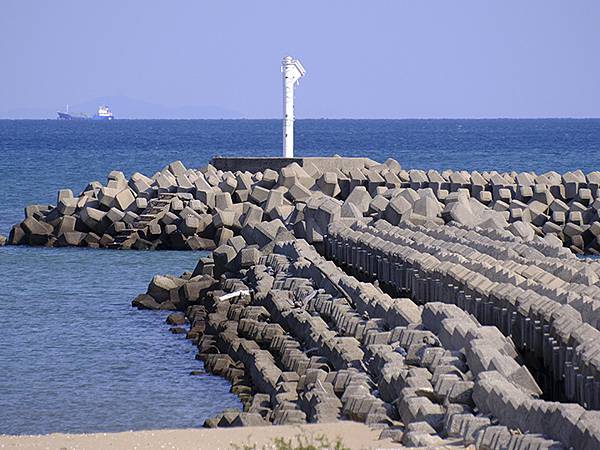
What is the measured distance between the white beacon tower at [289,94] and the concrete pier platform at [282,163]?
1.14 m

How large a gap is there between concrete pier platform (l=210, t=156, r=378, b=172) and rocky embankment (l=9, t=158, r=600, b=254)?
0.22 ft

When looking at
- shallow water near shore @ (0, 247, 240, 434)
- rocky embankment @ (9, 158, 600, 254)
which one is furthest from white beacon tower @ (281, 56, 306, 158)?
shallow water near shore @ (0, 247, 240, 434)

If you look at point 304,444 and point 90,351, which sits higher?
point 304,444

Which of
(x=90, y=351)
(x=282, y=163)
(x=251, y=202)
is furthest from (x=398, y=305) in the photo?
(x=282, y=163)

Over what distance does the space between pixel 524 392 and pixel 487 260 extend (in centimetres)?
472

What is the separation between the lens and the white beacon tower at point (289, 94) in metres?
29.8

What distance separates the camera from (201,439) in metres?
7.31

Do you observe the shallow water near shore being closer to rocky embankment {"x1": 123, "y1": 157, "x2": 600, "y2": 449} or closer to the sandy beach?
rocky embankment {"x1": 123, "y1": 157, "x2": 600, "y2": 449}

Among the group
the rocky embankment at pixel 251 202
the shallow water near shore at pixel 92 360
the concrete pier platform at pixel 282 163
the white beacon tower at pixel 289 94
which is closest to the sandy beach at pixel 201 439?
the shallow water near shore at pixel 92 360

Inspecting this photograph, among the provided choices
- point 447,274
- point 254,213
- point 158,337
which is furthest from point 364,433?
point 254,213

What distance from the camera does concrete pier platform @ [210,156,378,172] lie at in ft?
86.8

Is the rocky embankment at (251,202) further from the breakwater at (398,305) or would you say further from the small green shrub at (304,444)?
the small green shrub at (304,444)

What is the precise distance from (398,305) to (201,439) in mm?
3535

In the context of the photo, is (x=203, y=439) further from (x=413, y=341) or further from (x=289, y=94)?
(x=289, y=94)
